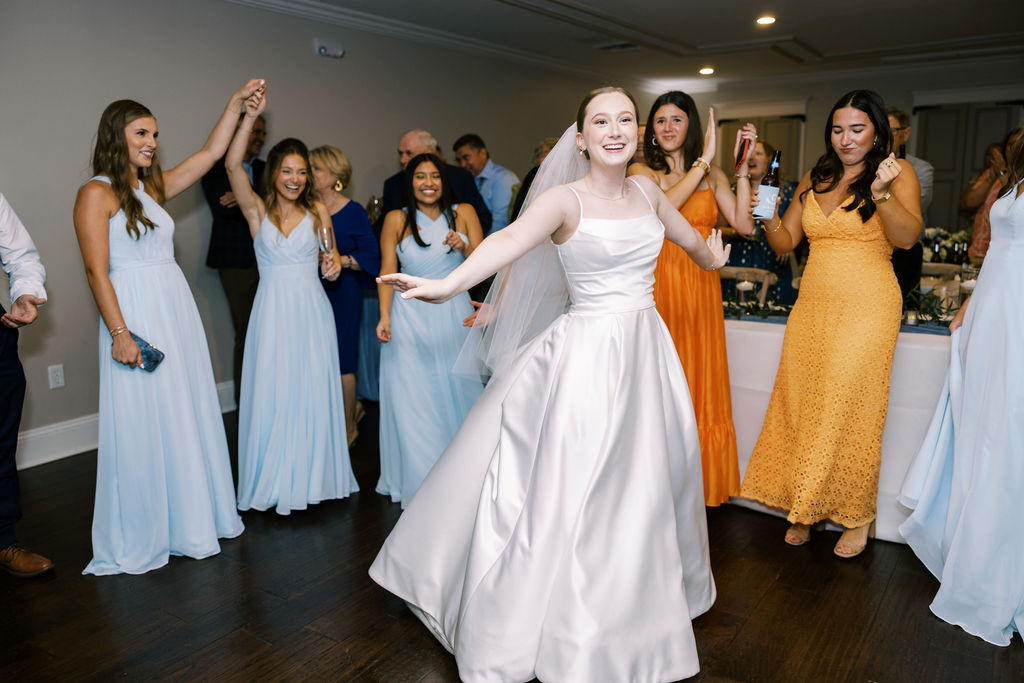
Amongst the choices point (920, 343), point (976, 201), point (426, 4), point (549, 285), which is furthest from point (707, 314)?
point (426, 4)

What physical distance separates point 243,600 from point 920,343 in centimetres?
282

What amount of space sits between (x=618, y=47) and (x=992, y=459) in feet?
21.6

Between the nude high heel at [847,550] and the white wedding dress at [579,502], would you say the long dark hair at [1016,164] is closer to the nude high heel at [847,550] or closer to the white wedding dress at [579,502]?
the white wedding dress at [579,502]

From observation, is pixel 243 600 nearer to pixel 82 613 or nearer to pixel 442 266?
pixel 82 613

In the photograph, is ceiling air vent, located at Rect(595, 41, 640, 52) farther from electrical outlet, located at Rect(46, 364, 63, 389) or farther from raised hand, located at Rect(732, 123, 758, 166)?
electrical outlet, located at Rect(46, 364, 63, 389)

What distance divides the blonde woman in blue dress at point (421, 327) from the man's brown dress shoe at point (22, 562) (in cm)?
148

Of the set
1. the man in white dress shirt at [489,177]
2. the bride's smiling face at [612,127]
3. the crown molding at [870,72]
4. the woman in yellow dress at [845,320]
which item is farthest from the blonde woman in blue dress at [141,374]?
the crown molding at [870,72]

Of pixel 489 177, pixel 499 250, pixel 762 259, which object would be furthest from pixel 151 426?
pixel 489 177

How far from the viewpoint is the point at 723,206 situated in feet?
10.9

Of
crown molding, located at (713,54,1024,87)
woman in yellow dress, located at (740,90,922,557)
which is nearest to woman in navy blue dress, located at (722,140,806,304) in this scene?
woman in yellow dress, located at (740,90,922,557)

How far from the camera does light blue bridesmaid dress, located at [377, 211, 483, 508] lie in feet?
11.8

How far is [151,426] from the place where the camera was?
3045 millimetres

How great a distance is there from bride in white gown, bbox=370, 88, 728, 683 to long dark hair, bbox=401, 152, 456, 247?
1181mm

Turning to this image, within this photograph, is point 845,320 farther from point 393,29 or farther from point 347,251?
point 393,29
